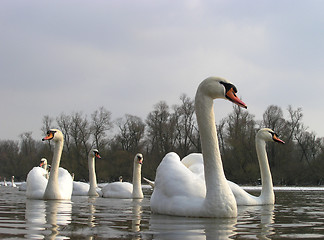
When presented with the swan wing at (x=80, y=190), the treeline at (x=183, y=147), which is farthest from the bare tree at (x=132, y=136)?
the swan wing at (x=80, y=190)

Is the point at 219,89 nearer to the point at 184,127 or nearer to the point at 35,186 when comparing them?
the point at 35,186

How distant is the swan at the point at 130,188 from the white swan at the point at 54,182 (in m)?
2.61

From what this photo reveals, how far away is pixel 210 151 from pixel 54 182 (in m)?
6.45

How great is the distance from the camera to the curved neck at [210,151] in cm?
575

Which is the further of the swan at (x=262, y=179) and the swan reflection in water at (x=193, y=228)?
the swan at (x=262, y=179)

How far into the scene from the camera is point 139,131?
55469 mm

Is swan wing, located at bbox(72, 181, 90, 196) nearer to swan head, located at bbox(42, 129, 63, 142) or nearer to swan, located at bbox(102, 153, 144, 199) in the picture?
swan, located at bbox(102, 153, 144, 199)

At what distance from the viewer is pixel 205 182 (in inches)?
241

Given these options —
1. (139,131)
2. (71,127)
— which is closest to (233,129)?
(139,131)

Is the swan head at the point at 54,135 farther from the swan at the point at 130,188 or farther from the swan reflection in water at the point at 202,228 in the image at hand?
the swan reflection in water at the point at 202,228

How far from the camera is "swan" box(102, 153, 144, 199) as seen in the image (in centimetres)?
1537

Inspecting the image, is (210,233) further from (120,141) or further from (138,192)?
(120,141)

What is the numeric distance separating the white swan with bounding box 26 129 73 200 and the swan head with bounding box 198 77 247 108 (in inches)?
223

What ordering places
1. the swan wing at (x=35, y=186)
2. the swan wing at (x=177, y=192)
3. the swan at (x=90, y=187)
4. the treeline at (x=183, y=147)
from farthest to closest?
the treeline at (x=183, y=147) < the swan at (x=90, y=187) < the swan wing at (x=35, y=186) < the swan wing at (x=177, y=192)
